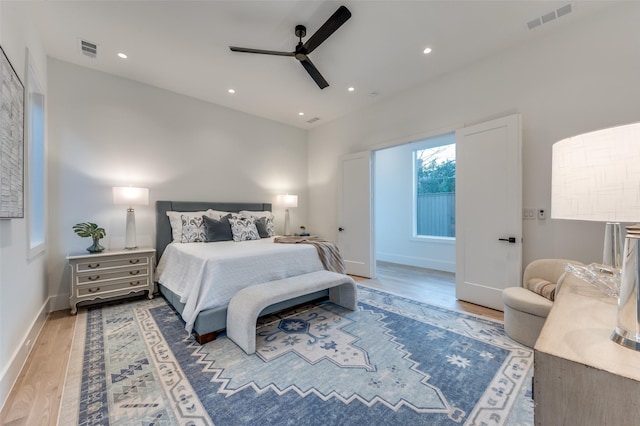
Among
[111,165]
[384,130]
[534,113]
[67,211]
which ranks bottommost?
[67,211]

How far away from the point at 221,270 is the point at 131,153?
2604mm

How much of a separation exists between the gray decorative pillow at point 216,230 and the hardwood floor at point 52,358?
1667 mm

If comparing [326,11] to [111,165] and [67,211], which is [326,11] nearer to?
[111,165]

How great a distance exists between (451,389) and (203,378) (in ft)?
5.56

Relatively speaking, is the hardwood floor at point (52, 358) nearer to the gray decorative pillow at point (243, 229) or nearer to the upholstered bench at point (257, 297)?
the upholstered bench at point (257, 297)

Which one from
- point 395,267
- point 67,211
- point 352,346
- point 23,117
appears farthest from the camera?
point 395,267

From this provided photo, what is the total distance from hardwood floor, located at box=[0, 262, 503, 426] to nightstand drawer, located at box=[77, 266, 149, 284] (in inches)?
16.6

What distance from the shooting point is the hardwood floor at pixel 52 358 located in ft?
4.96

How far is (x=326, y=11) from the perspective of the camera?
2439mm

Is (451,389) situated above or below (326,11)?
below

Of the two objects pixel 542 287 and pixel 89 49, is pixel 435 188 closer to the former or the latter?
pixel 542 287

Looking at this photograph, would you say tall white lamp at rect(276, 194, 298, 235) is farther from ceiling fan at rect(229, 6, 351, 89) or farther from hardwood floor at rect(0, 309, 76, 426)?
hardwood floor at rect(0, 309, 76, 426)

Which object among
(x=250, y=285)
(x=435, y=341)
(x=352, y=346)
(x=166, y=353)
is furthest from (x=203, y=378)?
(x=435, y=341)

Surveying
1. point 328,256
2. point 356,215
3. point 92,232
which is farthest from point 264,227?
point 92,232
